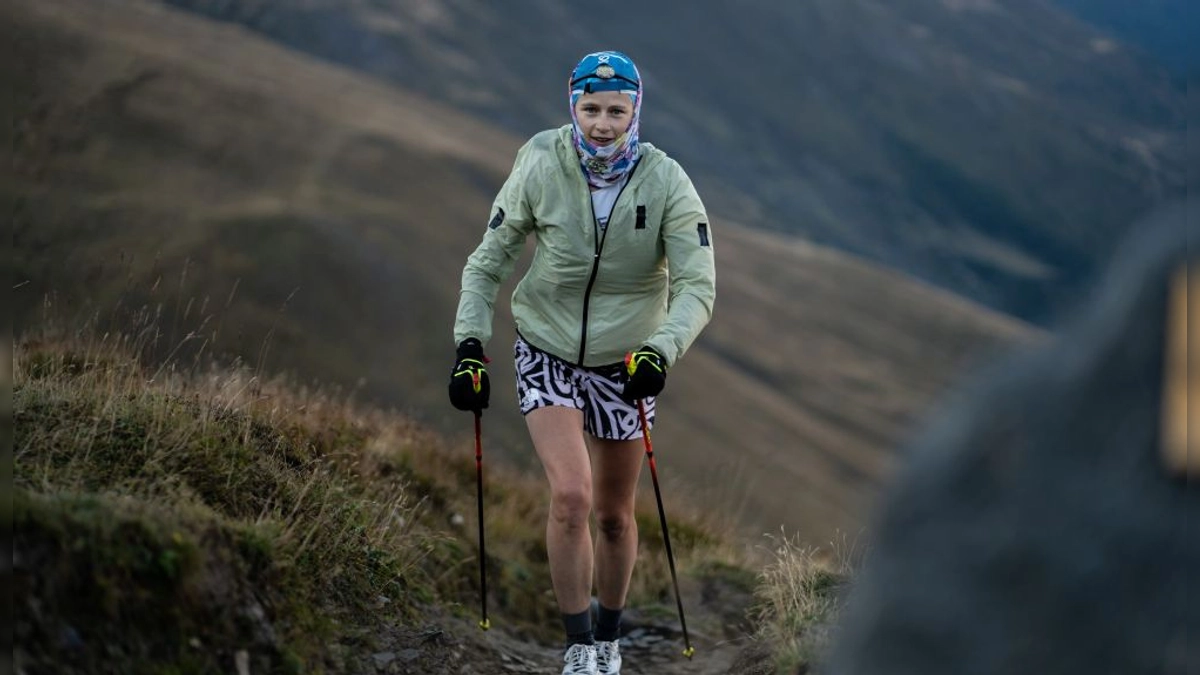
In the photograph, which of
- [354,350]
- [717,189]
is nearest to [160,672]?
[354,350]

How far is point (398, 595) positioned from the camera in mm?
7371

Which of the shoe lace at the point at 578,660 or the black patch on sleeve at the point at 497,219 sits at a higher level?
the black patch on sleeve at the point at 497,219

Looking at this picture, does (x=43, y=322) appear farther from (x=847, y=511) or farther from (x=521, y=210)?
(x=847, y=511)

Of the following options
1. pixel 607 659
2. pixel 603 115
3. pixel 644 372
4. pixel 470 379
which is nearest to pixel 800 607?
pixel 607 659

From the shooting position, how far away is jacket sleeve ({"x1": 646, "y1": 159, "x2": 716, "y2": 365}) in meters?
6.76

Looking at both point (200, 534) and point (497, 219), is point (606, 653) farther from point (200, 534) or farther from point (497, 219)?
point (200, 534)

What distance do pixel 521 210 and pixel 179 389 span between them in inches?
78.4

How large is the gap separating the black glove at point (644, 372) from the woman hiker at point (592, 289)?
0.11 metres

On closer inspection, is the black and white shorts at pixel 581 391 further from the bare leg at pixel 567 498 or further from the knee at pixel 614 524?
the knee at pixel 614 524

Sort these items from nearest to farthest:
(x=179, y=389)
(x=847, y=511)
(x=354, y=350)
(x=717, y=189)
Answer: (x=179, y=389) → (x=354, y=350) → (x=847, y=511) → (x=717, y=189)

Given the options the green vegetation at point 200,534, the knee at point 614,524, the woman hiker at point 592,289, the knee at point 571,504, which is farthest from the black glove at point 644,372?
the green vegetation at point 200,534

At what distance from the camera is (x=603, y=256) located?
6.80 m

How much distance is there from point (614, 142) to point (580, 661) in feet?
7.79

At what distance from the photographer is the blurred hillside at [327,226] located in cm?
5991
